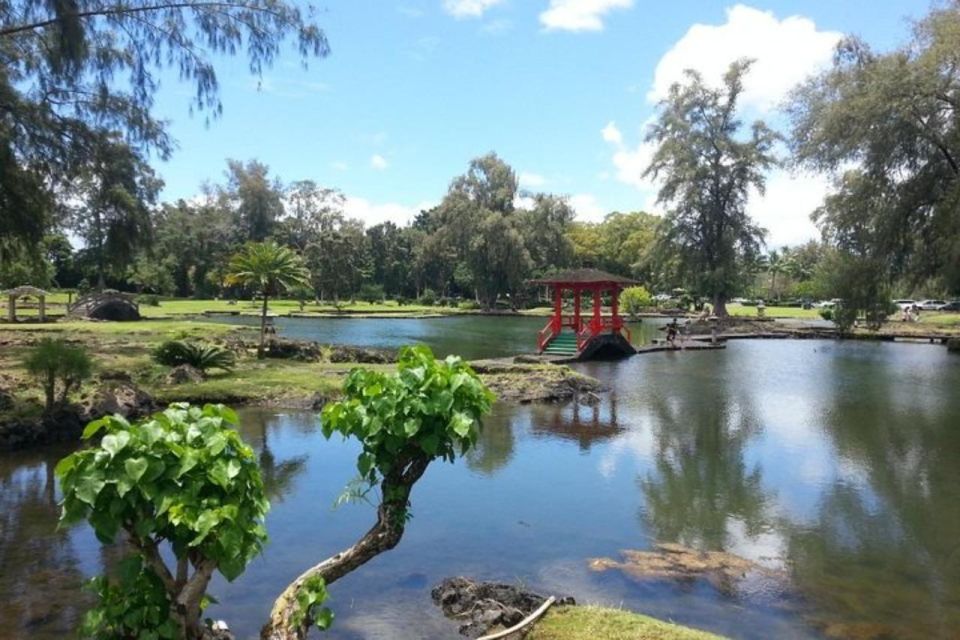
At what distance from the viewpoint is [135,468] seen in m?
3.22

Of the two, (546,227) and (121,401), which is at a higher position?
(546,227)

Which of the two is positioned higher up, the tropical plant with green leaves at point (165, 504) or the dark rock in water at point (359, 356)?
the tropical plant with green leaves at point (165, 504)

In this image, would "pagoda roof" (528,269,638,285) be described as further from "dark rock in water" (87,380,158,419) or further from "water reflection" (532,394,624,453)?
"dark rock in water" (87,380,158,419)

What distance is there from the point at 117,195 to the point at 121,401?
987 cm

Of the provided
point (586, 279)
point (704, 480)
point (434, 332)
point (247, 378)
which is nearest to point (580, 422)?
point (704, 480)

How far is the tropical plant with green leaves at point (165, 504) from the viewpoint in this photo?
3.26m

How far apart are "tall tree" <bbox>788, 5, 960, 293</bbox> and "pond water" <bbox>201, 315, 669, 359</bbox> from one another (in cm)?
1304

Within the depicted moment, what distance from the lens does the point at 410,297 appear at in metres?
78.2

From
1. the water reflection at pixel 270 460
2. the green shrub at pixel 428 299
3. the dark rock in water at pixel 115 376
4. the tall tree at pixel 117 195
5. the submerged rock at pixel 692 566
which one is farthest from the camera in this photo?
the green shrub at pixel 428 299

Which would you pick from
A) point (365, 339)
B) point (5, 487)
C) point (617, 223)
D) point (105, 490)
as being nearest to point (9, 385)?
point (5, 487)

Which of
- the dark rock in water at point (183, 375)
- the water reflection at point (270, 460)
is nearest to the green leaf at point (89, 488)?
the water reflection at point (270, 460)

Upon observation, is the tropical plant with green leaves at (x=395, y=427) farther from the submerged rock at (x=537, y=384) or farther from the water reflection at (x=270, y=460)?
the submerged rock at (x=537, y=384)

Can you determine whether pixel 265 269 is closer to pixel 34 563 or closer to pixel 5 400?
pixel 5 400

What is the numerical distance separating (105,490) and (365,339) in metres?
31.1
